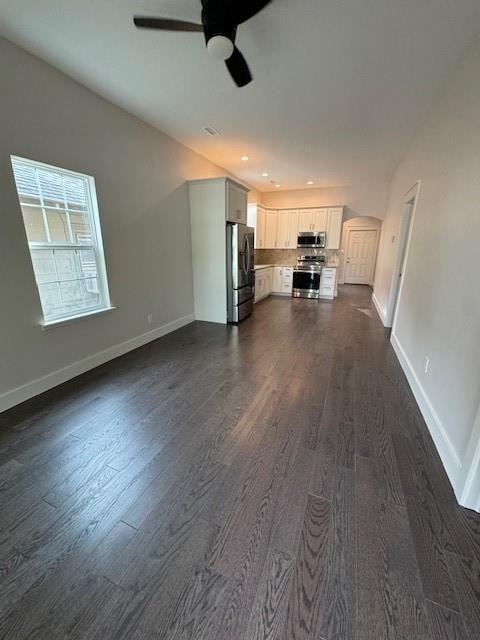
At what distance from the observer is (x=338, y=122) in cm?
340

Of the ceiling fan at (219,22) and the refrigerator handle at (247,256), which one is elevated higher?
the ceiling fan at (219,22)

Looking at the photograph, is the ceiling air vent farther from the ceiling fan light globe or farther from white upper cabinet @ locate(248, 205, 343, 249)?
white upper cabinet @ locate(248, 205, 343, 249)

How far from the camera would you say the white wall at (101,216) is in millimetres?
2234

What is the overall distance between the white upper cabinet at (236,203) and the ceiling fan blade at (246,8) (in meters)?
2.70

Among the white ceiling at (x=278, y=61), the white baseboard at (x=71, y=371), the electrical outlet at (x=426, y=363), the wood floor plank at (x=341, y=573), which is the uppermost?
the white ceiling at (x=278, y=61)

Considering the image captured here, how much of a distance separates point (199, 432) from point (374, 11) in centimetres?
322

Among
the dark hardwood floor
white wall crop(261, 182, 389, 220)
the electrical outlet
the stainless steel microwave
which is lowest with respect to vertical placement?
the dark hardwood floor

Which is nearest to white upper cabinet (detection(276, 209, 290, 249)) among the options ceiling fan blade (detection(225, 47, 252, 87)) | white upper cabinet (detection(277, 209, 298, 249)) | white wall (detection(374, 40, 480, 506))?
white upper cabinet (detection(277, 209, 298, 249))

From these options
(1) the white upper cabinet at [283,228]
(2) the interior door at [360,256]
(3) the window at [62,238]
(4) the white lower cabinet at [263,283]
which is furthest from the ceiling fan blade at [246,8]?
(2) the interior door at [360,256]

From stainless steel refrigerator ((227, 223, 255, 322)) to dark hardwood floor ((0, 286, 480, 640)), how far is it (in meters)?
2.36

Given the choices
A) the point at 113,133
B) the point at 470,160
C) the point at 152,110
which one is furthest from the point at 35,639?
the point at 152,110

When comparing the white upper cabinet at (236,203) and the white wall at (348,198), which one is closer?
the white upper cabinet at (236,203)

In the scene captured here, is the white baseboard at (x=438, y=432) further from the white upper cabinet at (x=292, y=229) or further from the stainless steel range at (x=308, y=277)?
the white upper cabinet at (x=292, y=229)

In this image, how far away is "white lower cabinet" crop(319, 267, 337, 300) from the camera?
6.87m
